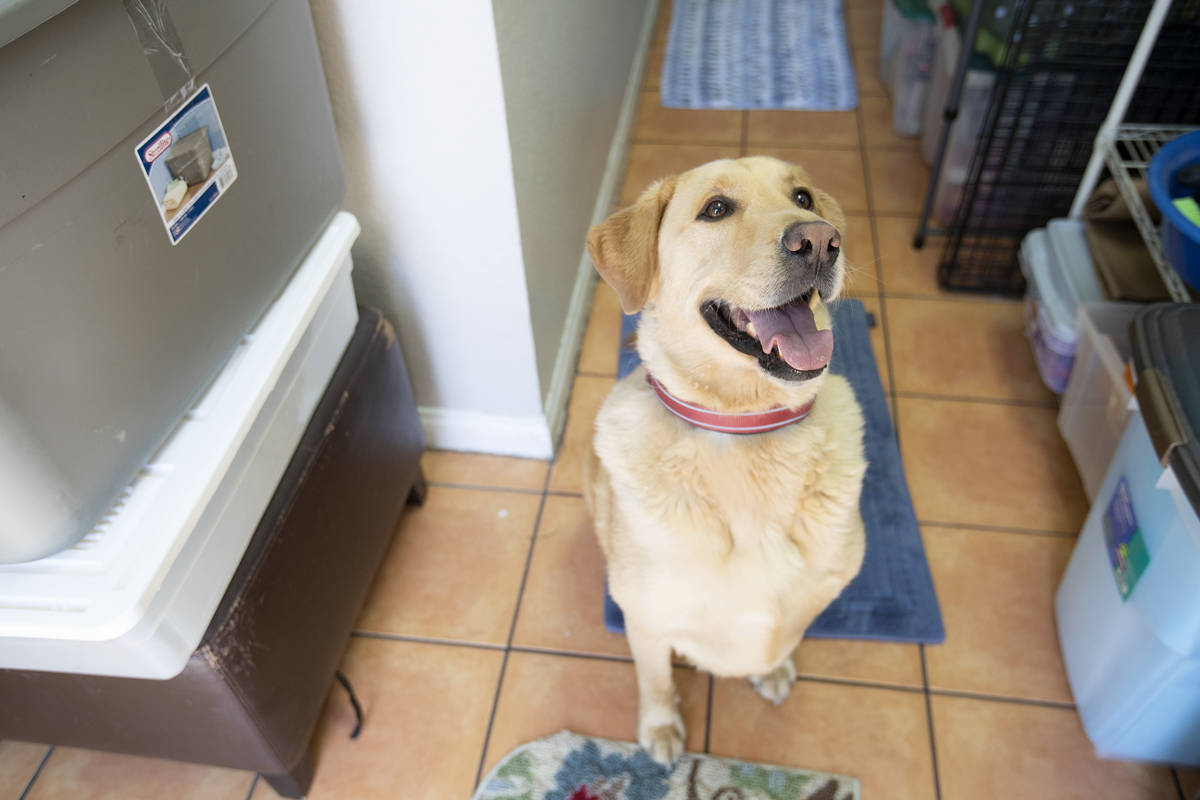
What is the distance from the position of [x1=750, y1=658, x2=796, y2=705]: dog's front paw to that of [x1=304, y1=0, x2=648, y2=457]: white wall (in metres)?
0.71

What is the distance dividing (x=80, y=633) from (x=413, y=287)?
3.07ft

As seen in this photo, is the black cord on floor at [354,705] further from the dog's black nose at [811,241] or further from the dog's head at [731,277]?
the dog's black nose at [811,241]

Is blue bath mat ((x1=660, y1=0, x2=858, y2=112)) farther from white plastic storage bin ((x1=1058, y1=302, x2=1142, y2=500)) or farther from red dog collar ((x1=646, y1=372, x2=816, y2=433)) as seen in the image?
red dog collar ((x1=646, y1=372, x2=816, y2=433))

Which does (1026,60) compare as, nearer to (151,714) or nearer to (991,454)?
(991,454)

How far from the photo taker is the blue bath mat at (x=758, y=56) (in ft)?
10.2

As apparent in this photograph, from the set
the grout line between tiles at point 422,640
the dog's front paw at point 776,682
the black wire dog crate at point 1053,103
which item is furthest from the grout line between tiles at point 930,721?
the black wire dog crate at point 1053,103

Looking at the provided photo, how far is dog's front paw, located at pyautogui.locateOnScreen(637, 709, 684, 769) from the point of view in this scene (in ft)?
4.67

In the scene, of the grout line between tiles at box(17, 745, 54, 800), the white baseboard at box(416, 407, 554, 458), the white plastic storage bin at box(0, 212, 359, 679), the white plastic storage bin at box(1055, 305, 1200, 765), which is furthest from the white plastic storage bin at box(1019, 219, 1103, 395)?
the grout line between tiles at box(17, 745, 54, 800)

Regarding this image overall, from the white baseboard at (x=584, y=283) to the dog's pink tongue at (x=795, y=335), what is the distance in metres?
0.91

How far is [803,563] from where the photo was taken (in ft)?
3.83

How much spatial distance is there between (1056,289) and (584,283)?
1.16 meters

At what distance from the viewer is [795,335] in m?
1.02

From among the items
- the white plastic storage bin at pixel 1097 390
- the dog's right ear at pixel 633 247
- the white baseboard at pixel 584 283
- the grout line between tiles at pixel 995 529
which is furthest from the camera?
the white baseboard at pixel 584 283

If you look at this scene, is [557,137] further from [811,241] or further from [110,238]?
[110,238]
